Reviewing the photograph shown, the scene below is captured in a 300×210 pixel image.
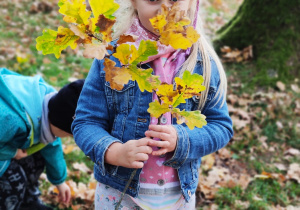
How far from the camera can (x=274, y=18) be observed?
3.74 metres

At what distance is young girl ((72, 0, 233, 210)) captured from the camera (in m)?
1.36

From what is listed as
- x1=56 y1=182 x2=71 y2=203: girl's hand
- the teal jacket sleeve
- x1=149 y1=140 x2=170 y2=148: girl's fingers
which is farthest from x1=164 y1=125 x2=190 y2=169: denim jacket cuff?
x1=56 y1=182 x2=71 y2=203: girl's hand

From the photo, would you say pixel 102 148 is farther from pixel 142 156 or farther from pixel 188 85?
pixel 188 85

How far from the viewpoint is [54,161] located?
92.1 inches

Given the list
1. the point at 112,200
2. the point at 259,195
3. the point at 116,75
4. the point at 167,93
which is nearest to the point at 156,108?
the point at 167,93

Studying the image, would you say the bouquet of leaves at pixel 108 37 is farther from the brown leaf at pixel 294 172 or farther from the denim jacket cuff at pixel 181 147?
the brown leaf at pixel 294 172

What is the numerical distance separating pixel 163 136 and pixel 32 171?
1531 mm

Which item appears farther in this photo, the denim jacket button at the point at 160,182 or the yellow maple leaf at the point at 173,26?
the denim jacket button at the point at 160,182

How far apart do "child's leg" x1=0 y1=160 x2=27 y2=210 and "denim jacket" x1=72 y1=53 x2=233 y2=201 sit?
99 centimetres

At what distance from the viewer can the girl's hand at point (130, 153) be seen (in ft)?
3.86

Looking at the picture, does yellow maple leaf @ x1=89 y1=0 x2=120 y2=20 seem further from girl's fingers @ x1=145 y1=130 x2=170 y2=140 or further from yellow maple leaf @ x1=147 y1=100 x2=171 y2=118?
girl's fingers @ x1=145 y1=130 x2=170 y2=140

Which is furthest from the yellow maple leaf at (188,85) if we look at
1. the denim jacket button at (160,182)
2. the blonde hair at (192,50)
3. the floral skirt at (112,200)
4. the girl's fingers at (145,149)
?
the floral skirt at (112,200)

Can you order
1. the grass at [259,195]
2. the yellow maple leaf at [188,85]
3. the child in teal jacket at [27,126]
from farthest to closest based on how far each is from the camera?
the grass at [259,195] < the child in teal jacket at [27,126] < the yellow maple leaf at [188,85]

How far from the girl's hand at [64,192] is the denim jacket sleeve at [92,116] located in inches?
44.3
